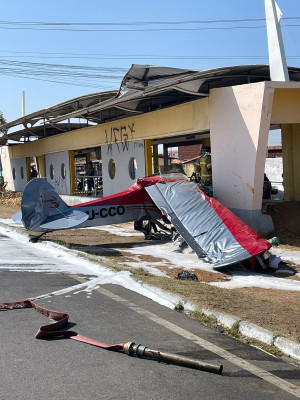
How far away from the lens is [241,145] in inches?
562

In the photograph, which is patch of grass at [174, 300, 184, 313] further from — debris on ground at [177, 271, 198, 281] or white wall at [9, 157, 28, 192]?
white wall at [9, 157, 28, 192]

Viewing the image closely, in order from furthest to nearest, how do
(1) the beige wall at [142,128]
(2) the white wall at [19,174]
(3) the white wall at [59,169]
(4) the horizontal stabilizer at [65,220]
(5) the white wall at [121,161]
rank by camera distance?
(2) the white wall at [19,174], (3) the white wall at [59,169], (5) the white wall at [121,161], (1) the beige wall at [142,128], (4) the horizontal stabilizer at [65,220]

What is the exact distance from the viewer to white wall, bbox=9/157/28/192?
36188mm

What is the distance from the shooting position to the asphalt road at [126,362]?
434 centimetres

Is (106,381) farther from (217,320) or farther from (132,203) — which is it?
(132,203)

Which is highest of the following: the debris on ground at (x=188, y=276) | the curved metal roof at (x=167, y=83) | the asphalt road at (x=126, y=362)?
the curved metal roof at (x=167, y=83)

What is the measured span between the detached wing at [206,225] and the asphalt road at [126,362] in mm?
3795

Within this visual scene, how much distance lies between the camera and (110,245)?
46.6ft

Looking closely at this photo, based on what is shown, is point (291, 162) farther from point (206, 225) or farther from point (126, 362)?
point (126, 362)

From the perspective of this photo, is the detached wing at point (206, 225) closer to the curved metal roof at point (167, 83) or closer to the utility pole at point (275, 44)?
the curved metal roof at point (167, 83)

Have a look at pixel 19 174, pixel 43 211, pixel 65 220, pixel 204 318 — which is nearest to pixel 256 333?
pixel 204 318

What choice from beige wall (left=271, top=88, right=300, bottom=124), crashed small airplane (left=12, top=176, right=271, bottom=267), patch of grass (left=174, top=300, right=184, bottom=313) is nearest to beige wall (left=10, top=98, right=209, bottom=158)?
beige wall (left=271, top=88, right=300, bottom=124)

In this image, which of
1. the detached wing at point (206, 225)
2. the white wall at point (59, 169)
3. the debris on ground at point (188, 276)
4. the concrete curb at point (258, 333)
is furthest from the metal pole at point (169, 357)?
the white wall at point (59, 169)

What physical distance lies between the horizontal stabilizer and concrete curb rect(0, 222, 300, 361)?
262 inches
